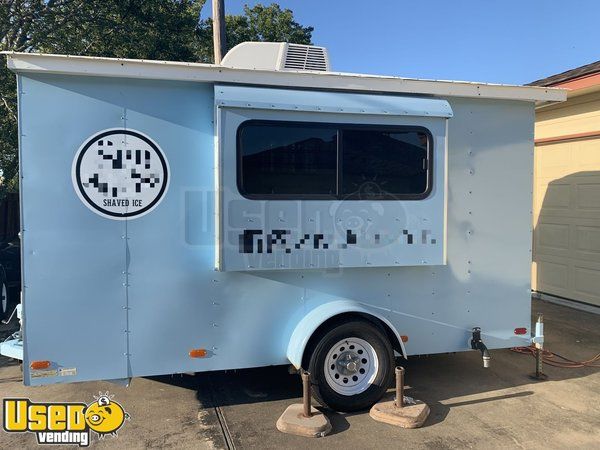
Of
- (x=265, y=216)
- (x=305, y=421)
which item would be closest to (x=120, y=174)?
(x=265, y=216)

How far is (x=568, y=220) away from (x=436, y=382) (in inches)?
168

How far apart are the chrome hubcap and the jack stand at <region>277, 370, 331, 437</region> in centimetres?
26

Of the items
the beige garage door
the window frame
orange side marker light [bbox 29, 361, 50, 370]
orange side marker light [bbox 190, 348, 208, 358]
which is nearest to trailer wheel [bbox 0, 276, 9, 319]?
orange side marker light [bbox 29, 361, 50, 370]

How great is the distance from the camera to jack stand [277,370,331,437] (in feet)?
11.7

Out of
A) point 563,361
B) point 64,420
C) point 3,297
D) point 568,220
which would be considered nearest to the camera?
point 64,420

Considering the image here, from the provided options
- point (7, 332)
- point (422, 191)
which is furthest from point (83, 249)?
point (7, 332)

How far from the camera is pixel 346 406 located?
12.9 ft

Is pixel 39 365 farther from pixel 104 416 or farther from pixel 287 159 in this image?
pixel 287 159

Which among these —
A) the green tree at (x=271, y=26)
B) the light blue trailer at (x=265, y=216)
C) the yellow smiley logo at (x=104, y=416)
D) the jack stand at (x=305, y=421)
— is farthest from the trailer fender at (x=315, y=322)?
the green tree at (x=271, y=26)

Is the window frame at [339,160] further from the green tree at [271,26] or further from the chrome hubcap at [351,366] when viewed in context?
the green tree at [271,26]

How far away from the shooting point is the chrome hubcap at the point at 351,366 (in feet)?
12.9

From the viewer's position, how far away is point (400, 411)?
12.5 ft

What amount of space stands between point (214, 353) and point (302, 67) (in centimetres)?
258

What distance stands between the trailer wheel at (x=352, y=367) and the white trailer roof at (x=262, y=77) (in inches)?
78.9
